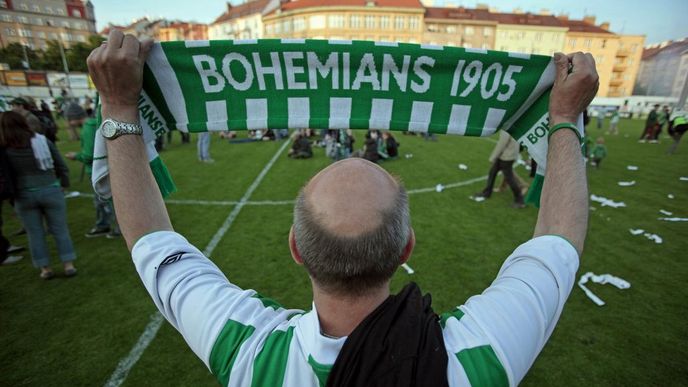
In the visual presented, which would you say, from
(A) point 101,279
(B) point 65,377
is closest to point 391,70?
(B) point 65,377

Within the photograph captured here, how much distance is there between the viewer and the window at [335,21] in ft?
178

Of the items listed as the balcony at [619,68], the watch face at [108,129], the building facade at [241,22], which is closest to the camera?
the watch face at [108,129]

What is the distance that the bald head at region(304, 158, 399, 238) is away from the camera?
1040mm

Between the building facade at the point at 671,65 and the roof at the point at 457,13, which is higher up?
the roof at the point at 457,13

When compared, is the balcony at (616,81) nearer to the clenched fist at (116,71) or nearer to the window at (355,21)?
the window at (355,21)

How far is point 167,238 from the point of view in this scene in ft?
4.39

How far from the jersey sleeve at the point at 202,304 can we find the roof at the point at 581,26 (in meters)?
74.8

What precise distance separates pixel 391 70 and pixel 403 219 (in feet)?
3.75

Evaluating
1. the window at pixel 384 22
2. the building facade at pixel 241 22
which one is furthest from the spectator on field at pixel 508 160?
the building facade at pixel 241 22

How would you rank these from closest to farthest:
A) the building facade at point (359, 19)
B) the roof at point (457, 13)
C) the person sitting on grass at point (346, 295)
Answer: the person sitting on grass at point (346, 295) → the building facade at point (359, 19) → the roof at point (457, 13)

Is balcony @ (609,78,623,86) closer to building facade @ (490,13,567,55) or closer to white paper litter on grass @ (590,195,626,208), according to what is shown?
building facade @ (490,13,567,55)

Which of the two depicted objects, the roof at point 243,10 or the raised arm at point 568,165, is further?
the roof at point 243,10

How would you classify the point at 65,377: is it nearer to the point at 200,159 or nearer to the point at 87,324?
the point at 87,324

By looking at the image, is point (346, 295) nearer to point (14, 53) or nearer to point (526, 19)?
point (14, 53)
